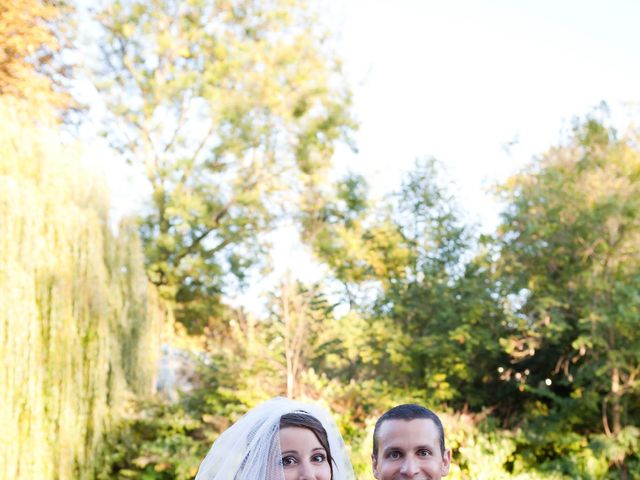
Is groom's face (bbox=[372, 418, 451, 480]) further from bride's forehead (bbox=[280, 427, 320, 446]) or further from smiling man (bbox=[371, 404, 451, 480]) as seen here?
bride's forehead (bbox=[280, 427, 320, 446])

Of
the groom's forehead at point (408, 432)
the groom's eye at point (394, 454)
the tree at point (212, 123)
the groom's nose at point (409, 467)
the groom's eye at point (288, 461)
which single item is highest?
the tree at point (212, 123)

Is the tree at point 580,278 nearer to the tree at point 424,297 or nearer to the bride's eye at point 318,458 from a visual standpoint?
the tree at point 424,297

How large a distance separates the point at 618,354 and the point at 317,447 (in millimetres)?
9179

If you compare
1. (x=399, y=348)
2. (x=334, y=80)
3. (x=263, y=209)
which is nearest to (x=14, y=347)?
(x=399, y=348)

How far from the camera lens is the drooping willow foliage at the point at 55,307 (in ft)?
28.5

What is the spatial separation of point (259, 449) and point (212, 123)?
1594 centimetres

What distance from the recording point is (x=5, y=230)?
28.5 ft

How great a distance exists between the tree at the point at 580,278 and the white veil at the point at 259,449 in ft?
28.3

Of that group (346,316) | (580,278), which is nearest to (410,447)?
(580,278)

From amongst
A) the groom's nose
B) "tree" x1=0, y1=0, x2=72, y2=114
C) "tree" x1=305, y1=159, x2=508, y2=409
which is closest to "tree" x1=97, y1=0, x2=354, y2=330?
"tree" x1=0, y1=0, x2=72, y2=114

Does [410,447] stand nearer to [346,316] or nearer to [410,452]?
[410,452]

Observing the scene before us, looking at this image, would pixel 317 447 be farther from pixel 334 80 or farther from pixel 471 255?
pixel 334 80

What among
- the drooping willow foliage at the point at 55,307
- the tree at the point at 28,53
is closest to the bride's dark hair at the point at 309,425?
the drooping willow foliage at the point at 55,307

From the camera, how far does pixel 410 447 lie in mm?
2607
